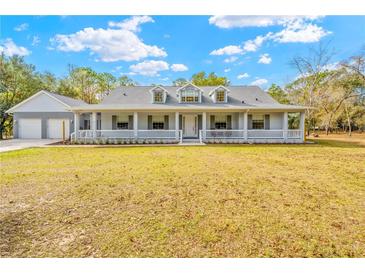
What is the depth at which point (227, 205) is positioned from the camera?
164 inches

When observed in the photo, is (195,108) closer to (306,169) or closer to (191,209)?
(306,169)

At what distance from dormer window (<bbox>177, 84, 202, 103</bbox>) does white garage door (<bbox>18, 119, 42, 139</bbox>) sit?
15003mm

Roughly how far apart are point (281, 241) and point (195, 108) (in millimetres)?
13883

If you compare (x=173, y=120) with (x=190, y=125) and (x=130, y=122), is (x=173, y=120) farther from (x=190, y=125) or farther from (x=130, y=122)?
(x=130, y=122)

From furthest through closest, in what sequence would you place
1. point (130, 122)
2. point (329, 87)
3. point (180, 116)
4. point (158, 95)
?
point (329, 87) → point (158, 95) → point (180, 116) → point (130, 122)

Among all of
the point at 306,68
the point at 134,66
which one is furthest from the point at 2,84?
the point at 306,68

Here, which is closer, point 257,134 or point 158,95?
point 257,134

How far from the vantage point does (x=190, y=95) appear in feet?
62.7

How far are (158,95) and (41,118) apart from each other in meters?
12.7

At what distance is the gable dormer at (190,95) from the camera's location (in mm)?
19000

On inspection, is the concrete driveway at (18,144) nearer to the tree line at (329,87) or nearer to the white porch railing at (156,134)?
the white porch railing at (156,134)

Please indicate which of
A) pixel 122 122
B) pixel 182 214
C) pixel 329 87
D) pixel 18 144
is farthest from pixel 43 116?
pixel 329 87

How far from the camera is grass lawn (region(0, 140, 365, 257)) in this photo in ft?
9.07

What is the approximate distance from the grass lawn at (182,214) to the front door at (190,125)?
12.1m
